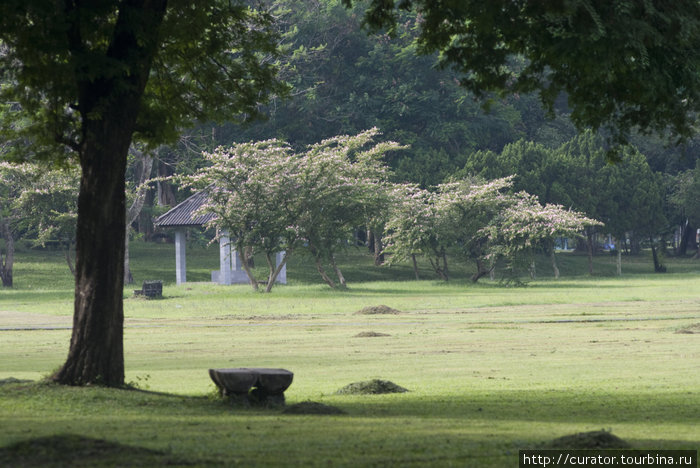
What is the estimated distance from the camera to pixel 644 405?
13.7 metres

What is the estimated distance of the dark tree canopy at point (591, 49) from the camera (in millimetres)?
12094

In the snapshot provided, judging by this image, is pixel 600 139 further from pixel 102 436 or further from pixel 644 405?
pixel 102 436

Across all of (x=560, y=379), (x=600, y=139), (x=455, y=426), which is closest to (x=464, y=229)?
(x=600, y=139)

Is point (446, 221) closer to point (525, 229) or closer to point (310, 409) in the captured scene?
point (525, 229)

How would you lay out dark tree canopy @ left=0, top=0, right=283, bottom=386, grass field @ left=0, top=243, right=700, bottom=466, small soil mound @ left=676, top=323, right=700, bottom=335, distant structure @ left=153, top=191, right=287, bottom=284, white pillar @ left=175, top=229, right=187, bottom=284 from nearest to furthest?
grass field @ left=0, top=243, right=700, bottom=466
dark tree canopy @ left=0, top=0, right=283, bottom=386
small soil mound @ left=676, top=323, right=700, bottom=335
distant structure @ left=153, top=191, right=287, bottom=284
white pillar @ left=175, top=229, right=187, bottom=284

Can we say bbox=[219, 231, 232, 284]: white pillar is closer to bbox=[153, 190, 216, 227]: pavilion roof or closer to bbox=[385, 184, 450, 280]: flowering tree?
bbox=[153, 190, 216, 227]: pavilion roof

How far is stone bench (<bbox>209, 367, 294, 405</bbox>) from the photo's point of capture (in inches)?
513

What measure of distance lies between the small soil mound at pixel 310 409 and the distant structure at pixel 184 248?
40.5 meters

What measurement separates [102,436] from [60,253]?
62.5 meters

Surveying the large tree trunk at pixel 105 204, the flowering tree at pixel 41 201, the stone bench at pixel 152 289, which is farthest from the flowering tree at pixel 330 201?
the large tree trunk at pixel 105 204

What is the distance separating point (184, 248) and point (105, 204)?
139 ft

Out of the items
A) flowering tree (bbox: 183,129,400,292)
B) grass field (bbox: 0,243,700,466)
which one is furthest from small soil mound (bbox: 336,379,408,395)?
flowering tree (bbox: 183,129,400,292)

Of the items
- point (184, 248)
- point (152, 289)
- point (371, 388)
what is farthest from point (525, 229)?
point (371, 388)

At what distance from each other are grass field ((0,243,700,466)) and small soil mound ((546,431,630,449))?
13.8 inches
